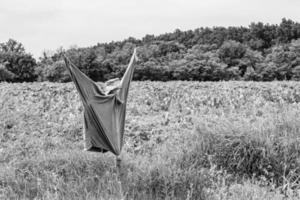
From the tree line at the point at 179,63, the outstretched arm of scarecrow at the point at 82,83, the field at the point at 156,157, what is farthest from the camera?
the tree line at the point at 179,63

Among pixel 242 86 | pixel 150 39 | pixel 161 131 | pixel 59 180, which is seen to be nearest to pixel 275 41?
pixel 150 39

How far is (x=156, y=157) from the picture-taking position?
347cm

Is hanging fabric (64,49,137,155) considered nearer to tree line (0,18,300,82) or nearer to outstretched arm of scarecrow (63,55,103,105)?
outstretched arm of scarecrow (63,55,103,105)

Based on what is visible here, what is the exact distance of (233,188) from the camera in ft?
9.09

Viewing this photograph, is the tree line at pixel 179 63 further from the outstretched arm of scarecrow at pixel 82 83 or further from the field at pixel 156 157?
the outstretched arm of scarecrow at pixel 82 83

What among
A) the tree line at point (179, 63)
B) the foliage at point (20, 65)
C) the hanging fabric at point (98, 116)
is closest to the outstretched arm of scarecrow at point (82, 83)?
the hanging fabric at point (98, 116)

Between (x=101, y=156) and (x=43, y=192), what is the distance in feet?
2.64

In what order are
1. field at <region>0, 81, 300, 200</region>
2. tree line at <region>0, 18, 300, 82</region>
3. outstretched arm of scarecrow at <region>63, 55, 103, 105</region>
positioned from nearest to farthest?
outstretched arm of scarecrow at <region>63, 55, 103, 105</region>, field at <region>0, 81, 300, 200</region>, tree line at <region>0, 18, 300, 82</region>

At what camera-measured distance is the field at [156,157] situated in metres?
2.73

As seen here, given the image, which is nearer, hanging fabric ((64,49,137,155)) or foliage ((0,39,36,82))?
hanging fabric ((64,49,137,155))

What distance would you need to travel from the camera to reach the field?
8.96ft

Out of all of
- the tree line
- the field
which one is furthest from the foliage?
the field

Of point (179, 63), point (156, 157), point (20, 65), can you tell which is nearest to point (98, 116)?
point (156, 157)

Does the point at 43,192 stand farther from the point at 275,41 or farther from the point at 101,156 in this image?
the point at 275,41
